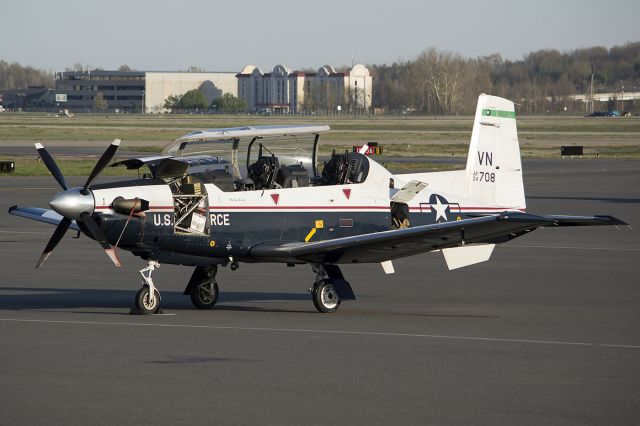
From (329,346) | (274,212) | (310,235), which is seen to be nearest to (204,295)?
(274,212)

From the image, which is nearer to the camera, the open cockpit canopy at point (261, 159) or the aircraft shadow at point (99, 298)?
the open cockpit canopy at point (261, 159)

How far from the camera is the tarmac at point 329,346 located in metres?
9.20

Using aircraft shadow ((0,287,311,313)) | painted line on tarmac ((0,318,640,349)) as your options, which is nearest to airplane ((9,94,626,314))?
aircraft shadow ((0,287,311,313))

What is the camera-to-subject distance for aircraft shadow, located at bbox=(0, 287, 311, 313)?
15367mm

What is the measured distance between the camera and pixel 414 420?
8789 millimetres

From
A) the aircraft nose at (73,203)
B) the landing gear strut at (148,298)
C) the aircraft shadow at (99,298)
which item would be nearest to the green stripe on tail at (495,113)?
the aircraft shadow at (99,298)

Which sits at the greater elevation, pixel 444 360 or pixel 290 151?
pixel 290 151

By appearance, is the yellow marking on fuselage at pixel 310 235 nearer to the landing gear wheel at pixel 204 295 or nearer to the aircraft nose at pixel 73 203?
the landing gear wheel at pixel 204 295

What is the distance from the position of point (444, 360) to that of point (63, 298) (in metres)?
6.92

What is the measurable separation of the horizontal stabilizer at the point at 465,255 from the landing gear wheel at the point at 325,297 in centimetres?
183

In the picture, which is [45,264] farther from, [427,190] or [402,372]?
[402,372]

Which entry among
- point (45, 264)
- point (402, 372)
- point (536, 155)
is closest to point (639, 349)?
point (402, 372)

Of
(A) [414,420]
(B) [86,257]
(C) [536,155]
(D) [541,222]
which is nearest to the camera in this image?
(A) [414,420]

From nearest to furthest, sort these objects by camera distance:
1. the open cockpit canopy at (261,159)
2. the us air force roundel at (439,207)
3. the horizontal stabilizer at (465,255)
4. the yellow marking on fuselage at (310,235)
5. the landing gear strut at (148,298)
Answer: the landing gear strut at (148,298) < the open cockpit canopy at (261,159) < the yellow marking on fuselage at (310,235) < the horizontal stabilizer at (465,255) < the us air force roundel at (439,207)
